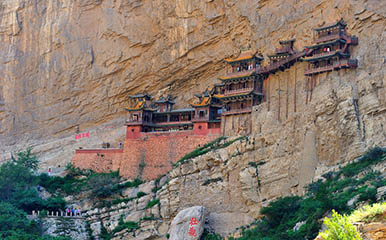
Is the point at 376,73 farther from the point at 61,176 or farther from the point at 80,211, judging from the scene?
the point at 61,176

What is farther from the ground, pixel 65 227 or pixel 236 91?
pixel 236 91

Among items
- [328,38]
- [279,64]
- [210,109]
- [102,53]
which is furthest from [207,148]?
[102,53]

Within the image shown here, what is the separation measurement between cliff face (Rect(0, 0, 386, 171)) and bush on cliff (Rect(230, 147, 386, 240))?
39.4ft

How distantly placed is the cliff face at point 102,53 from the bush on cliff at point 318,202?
12.0m

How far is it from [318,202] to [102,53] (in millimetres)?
24840

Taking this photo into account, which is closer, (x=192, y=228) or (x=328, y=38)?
(x=192, y=228)

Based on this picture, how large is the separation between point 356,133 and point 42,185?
Result: 20.0 m

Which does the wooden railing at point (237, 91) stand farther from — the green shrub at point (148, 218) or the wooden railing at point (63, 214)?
the wooden railing at point (63, 214)

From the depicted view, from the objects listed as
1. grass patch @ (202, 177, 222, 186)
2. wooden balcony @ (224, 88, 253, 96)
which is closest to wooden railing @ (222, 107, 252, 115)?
wooden balcony @ (224, 88, 253, 96)

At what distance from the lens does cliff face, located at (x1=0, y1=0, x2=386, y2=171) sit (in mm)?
39219

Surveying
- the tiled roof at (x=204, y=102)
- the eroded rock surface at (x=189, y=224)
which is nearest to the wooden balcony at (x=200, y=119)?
the tiled roof at (x=204, y=102)

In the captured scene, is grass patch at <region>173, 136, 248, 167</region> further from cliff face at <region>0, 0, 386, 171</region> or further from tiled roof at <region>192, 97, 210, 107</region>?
cliff face at <region>0, 0, 386, 171</region>

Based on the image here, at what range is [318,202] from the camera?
76.9 feet

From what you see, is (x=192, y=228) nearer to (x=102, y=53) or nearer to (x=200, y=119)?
(x=200, y=119)
